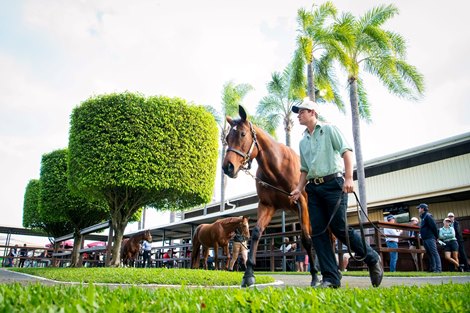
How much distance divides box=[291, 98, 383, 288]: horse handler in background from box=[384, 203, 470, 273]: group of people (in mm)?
6172

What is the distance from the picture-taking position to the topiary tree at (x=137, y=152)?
12.2m

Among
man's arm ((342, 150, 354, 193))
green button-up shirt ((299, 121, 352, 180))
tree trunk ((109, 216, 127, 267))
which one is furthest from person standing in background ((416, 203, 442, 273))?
tree trunk ((109, 216, 127, 267))

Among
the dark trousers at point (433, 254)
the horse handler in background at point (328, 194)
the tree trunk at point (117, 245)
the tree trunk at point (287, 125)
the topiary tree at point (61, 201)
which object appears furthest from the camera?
the tree trunk at point (287, 125)

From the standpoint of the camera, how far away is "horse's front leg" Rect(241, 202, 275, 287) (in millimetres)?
5246

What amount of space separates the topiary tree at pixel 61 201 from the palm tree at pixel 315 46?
13.6 meters

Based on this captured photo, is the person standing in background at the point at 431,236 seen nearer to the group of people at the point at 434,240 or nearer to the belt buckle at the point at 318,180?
the group of people at the point at 434,240

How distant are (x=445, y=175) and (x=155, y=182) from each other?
14982 mm

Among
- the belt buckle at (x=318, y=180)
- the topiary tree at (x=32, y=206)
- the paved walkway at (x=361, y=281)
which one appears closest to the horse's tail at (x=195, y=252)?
the paved walkway at (x=361, y=281)

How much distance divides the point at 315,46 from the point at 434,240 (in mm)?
12610

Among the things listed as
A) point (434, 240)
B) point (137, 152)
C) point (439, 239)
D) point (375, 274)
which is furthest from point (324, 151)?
point (439, 239)

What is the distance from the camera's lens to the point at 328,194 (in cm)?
454

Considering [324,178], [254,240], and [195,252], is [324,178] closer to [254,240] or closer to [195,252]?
[254,240]

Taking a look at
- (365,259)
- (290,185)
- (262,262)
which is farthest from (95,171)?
(262,262)

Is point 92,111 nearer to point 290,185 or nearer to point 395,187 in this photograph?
point 290,185
